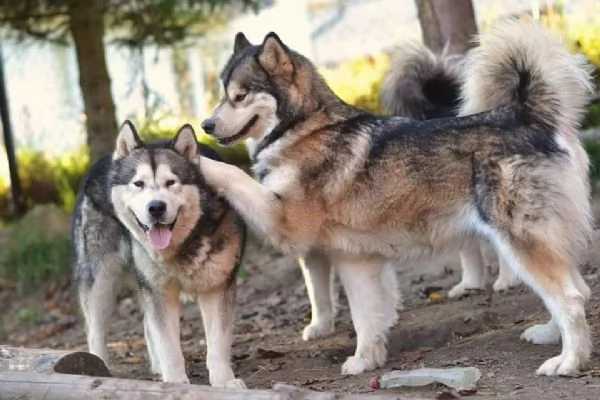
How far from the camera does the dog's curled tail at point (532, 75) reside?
18.3 ft

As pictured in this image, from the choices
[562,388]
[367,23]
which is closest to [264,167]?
[562,388]

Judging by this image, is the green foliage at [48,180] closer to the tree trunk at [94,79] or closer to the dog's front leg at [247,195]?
the tree trunk at [94,79]

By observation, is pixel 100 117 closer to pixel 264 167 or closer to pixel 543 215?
pixel 264 167

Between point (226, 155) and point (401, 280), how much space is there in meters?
3.79

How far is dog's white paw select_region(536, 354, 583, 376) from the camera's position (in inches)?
201

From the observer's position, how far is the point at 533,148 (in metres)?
5.45

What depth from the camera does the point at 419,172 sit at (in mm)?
5719

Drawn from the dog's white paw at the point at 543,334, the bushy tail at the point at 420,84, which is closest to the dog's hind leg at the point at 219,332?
the dog's white paw at the point at 543,334

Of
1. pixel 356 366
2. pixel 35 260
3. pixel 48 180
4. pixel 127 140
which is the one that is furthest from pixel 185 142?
pixel 48 180

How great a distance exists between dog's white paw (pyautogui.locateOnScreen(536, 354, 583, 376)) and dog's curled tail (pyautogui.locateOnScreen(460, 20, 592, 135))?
48.8 inches

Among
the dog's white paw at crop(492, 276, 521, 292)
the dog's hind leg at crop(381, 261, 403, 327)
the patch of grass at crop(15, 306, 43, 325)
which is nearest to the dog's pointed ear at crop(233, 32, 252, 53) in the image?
the dog's hind leg at crop(381, 261, 403, 327)

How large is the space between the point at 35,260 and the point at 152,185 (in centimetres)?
617

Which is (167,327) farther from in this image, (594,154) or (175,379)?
(594,154)

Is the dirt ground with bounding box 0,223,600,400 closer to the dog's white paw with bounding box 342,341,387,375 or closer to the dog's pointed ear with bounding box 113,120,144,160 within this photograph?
the dog's white paw with bounding box 342,341,387,375
